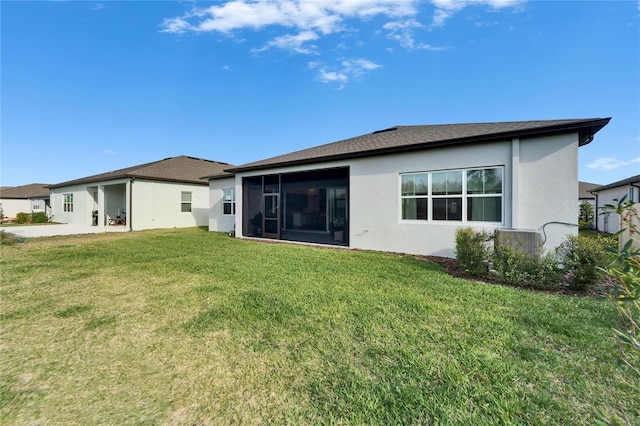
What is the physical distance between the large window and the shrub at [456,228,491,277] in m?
1.56

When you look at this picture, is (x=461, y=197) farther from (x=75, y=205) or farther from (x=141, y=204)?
(x=75, y=205)

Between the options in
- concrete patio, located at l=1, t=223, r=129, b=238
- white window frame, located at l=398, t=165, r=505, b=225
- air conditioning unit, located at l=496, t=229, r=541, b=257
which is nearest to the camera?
air conditioning unit, located at l=496, t=229, r=541, b=257

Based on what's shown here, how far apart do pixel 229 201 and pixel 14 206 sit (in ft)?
138

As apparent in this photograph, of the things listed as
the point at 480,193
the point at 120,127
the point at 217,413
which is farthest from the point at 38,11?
the point at 480,193

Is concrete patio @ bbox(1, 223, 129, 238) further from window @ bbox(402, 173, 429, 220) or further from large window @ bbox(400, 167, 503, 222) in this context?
large window @ bbox(400, 167, 503, 222)

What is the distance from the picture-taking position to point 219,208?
53.8 ft

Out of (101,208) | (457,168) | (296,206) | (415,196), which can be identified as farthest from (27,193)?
(457,168)

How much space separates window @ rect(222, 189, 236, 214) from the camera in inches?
622

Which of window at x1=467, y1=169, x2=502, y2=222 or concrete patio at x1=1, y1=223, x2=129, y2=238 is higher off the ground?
window at x1=467, y1=169, x2=502, y2=222

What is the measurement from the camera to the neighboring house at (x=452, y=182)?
6652 millimetres

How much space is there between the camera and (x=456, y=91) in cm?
1216

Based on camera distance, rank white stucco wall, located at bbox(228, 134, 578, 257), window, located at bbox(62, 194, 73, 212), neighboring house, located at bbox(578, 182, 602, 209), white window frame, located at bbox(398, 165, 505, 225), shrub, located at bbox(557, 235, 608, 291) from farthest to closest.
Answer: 1. neighboring house, located at bbox(578, 182, 602, 209)
2. window, located at bbox(62, 194, 73, 212)
3. white window frame, located at bbox(398, 165, 505, 225)
4. white stucco wall, located at bbox(228, 134, 578, 257)
5. shrub, located at bbox(557, 235, 608, 291)

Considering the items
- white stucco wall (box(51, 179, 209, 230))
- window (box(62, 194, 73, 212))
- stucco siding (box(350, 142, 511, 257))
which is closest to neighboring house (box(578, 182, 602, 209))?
stucco siding (box(350, 142, 511, 257))

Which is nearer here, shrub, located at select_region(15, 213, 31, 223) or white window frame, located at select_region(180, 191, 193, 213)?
white window frame, located at select_region(180, 191, 193, 213)
